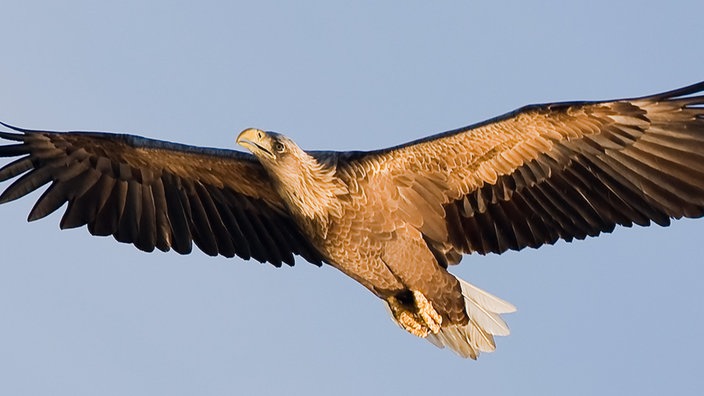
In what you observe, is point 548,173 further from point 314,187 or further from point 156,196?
point 156,196

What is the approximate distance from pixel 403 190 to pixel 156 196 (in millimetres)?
1650

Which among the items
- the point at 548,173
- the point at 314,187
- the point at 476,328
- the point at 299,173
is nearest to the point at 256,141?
the point at 299,173

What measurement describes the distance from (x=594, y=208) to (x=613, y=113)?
599 millimetres

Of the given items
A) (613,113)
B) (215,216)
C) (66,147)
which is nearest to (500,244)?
(613,113)

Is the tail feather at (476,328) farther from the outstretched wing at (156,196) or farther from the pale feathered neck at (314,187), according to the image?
the pale feathered neck at (314,187)

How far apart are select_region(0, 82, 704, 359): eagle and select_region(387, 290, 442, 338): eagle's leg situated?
0.01 metres

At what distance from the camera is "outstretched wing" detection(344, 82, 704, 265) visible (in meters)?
10.7

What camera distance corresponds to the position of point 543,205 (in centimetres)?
1101

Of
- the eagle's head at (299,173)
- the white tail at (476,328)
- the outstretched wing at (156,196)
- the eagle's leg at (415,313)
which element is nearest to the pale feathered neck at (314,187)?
the eagle's head at (299,173)

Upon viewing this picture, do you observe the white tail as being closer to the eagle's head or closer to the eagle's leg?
the eagle's leg

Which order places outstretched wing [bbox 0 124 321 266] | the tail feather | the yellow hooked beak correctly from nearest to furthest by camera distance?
the yellow hooked beak → outstretched wing [bbox 0 124 321 266] → the tail feather

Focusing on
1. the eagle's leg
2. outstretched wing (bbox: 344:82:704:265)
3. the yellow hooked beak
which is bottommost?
the eagle's leg

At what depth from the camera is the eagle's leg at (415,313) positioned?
36.2ft

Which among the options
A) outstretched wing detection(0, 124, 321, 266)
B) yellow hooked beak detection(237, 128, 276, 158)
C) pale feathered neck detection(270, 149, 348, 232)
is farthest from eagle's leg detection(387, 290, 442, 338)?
yellow hooked beak detection(237, 128, 276, 158)
